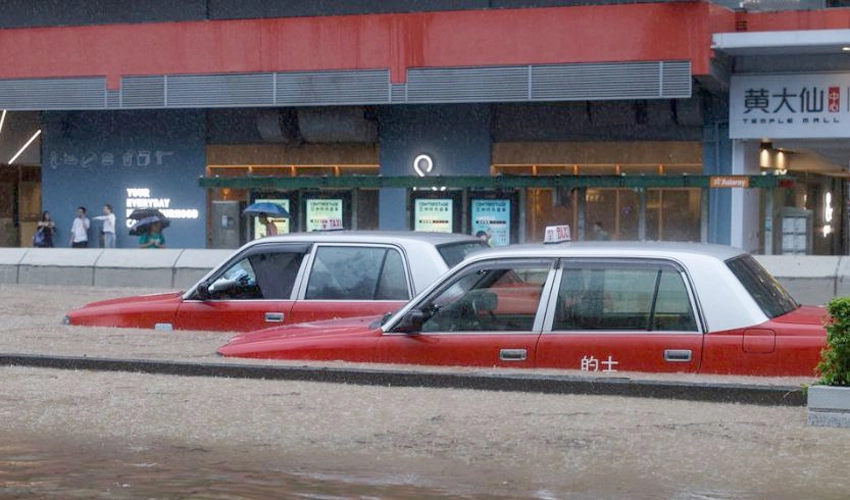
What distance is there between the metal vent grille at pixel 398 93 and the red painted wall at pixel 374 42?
6.6 inches

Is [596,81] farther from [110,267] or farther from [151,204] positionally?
[151,204]

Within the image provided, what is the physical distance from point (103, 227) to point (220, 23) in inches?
262

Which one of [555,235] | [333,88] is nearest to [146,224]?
[333,88]

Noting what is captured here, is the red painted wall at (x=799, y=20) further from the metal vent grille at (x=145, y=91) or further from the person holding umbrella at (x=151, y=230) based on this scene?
the person holding umbrella at (x=151, y=230)

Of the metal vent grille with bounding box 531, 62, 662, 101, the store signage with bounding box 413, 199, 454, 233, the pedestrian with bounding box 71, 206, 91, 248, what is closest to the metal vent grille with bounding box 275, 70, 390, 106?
the store signage with bounding box 413, 199, 454, 233

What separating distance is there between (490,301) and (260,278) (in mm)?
3525

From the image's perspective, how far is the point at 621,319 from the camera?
9250mm

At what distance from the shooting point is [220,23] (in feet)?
107

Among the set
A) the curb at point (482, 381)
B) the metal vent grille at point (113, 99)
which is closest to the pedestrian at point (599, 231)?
the metal vent grille at point (113, 99)

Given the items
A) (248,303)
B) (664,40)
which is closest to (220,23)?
(664,40)

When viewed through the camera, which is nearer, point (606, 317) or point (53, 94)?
point (606, 317)

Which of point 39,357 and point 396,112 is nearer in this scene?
point 39,357

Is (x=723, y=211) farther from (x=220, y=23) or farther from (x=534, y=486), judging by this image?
(x=534, y=486)

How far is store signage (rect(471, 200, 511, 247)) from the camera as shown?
3288 cm
